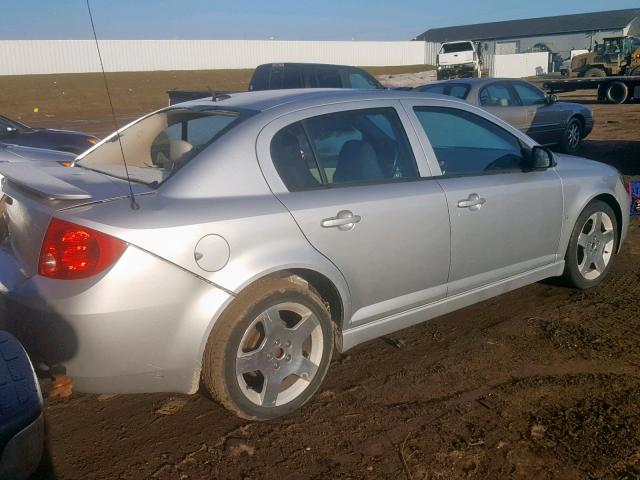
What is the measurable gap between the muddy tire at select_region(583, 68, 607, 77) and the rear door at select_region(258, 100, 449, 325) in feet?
92.1

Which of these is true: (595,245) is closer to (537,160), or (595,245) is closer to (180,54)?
(537,160)

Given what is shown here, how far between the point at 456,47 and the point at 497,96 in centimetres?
2554

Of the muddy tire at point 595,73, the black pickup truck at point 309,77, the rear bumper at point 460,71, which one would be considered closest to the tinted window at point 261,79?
the black pickup truck at point 309,77

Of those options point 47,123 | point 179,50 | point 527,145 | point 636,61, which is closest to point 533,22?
point 179,50

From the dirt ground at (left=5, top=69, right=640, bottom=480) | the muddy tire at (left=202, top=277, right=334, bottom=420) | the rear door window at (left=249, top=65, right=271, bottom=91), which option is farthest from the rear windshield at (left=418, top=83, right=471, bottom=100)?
the muddy tire at (left=202, top=277, right=334, bottom=420)

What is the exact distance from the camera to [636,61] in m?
28.6

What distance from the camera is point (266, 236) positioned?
3.09 m

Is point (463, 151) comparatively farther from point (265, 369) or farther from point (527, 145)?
point (265, 369)

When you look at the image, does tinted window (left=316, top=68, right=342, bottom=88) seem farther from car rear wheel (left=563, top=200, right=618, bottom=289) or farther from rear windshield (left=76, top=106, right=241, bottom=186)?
rear windshield (left=76, top=106, right=241, bottom=186)

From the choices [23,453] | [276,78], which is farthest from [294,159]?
[276,78]

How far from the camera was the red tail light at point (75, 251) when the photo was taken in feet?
9.02

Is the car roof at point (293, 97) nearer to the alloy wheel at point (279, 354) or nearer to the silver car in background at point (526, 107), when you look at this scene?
the alloy wheel at point (279, 354)

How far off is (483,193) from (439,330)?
3.23ft

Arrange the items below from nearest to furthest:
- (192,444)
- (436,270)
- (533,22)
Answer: (192,444)
(436,270)
(533,22)
